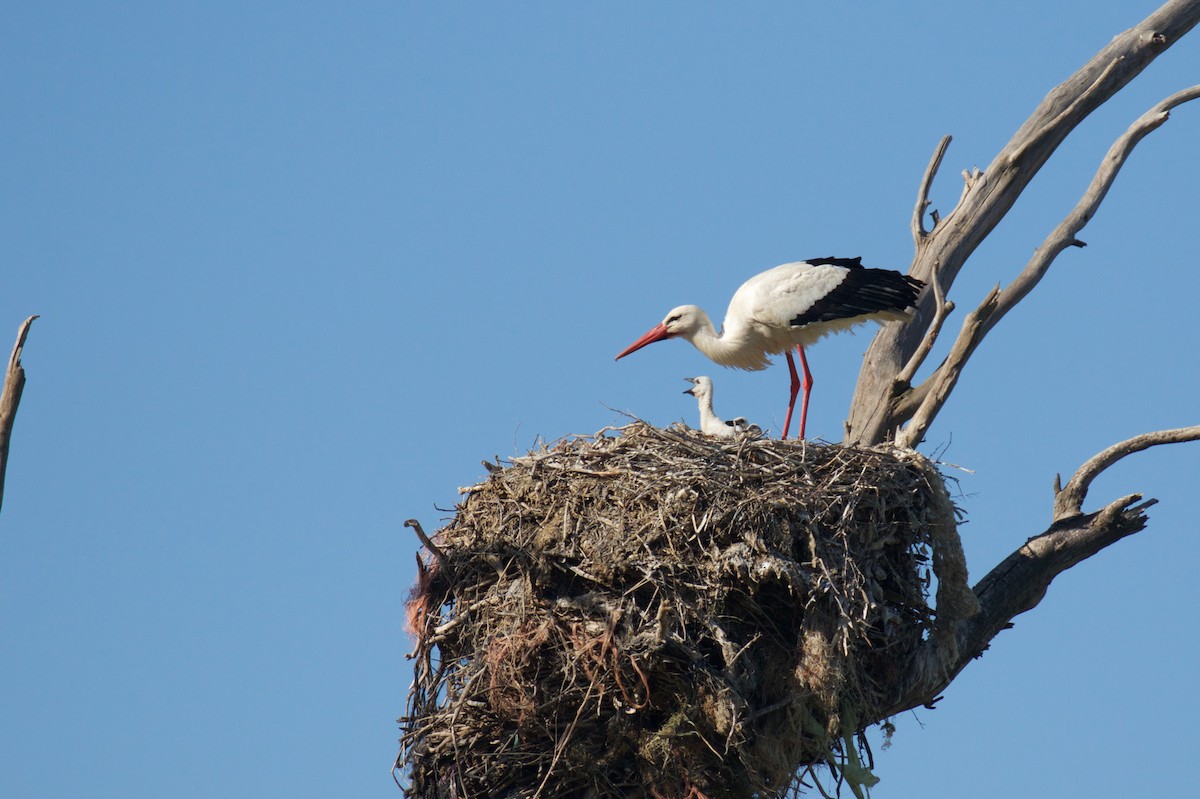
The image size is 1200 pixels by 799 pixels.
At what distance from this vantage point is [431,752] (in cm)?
953

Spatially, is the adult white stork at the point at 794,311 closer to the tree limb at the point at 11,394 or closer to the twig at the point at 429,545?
the twig at the point at 429,545

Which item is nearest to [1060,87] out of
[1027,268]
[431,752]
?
[1027,268]

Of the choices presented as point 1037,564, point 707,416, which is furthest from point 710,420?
point 1037,564

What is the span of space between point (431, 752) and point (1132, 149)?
7.37 metres

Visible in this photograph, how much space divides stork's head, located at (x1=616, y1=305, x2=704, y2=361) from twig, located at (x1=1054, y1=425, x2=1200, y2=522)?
3.35 meters

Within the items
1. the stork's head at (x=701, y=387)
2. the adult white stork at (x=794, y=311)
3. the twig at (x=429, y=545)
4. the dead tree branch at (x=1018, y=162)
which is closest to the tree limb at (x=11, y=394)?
the twig at (x=429, y=545)

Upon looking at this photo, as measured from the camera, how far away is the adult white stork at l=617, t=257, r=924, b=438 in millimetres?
11977

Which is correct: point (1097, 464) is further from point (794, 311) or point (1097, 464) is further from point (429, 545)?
point (429, 545)

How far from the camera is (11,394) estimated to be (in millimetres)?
7641

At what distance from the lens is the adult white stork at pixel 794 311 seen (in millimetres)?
11977

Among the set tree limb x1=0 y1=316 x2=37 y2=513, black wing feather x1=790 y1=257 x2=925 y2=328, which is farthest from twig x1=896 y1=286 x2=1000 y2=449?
tree limb x1=0 y1=316 x2=37 y2=513

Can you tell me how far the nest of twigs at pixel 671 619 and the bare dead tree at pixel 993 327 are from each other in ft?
2.06

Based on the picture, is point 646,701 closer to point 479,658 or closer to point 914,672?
point 479,658

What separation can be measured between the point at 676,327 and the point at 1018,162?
3071mm
